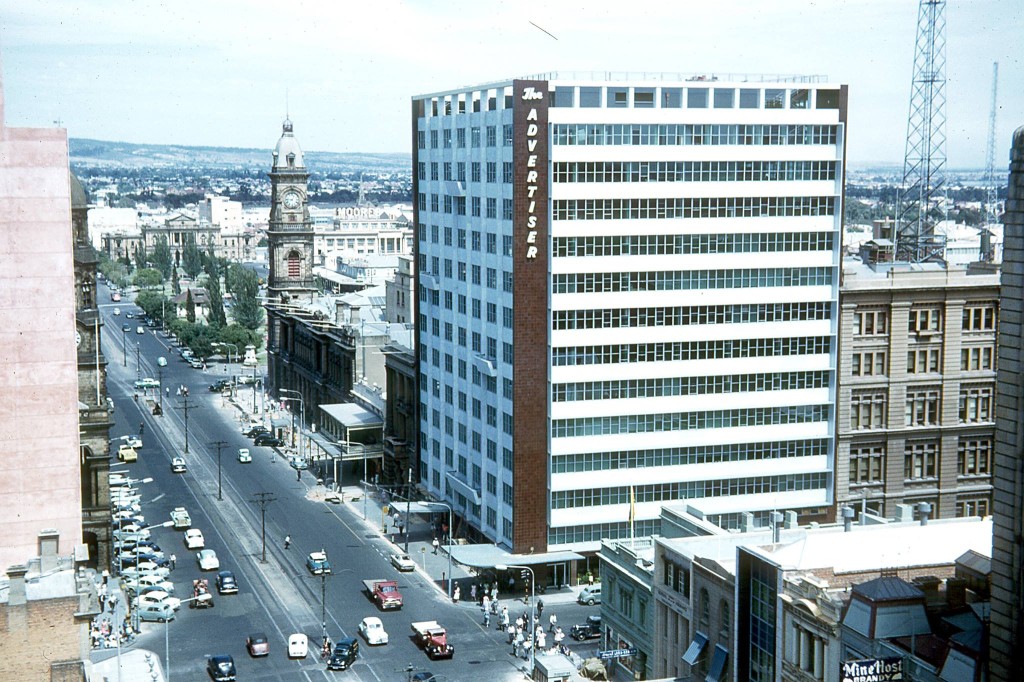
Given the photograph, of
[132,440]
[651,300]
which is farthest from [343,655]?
[132,440]

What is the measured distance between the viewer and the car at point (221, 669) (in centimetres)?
7669

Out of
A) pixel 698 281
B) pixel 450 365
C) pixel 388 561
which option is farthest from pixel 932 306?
pixel 388 561

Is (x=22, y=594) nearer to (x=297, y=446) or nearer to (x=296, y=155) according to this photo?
(x=297, y=446)

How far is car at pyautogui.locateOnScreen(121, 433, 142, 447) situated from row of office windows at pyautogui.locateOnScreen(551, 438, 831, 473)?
2643 inches

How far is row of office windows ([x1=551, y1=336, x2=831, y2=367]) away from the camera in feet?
312

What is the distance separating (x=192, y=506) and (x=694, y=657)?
229 feet

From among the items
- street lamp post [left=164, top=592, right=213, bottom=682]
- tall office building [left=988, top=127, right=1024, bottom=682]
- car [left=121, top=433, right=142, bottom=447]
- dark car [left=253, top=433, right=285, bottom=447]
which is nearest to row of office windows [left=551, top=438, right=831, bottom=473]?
street lamp post [left=164, top=592, right=213, bottom=682]

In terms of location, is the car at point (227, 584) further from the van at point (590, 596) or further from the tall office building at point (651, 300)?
the van at point (590, 596)

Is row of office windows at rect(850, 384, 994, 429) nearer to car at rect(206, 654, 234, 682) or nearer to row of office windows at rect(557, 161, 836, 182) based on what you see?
row of office windows at rect(557, 161, 836, 182)

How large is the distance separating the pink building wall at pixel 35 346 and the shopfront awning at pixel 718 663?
3127cm

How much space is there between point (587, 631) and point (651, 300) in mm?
24497

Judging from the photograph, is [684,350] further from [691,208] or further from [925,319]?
[925,319]

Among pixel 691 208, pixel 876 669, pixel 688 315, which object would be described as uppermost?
pixel 691 208

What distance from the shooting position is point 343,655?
7962 cm
